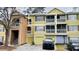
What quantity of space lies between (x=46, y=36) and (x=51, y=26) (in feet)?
0.63

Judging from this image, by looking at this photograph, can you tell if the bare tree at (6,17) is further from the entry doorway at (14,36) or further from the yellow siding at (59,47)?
the yellow siding at (59,47)

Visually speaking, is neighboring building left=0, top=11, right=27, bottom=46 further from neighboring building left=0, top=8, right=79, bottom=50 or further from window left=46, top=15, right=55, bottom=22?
window left=46, top=15, right=55, bottom=22

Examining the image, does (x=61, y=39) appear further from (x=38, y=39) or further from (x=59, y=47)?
(x=38, y=39)

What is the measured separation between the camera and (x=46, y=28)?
331cm

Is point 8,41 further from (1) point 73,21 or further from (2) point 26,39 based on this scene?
(1) point 73,21

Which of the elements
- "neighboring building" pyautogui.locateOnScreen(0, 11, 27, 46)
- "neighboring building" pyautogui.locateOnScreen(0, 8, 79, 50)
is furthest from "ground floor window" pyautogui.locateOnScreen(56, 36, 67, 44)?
"neighboring building" pyautogui.locateOnScreen(0, 11, 27, 46)

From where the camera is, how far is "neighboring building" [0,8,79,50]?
10.7 ft

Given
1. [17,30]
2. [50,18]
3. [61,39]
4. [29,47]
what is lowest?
[29,47]

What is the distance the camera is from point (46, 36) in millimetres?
3305

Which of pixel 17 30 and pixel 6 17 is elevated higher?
pixel 6 17

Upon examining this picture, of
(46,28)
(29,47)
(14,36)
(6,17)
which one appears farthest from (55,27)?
(6,17)
